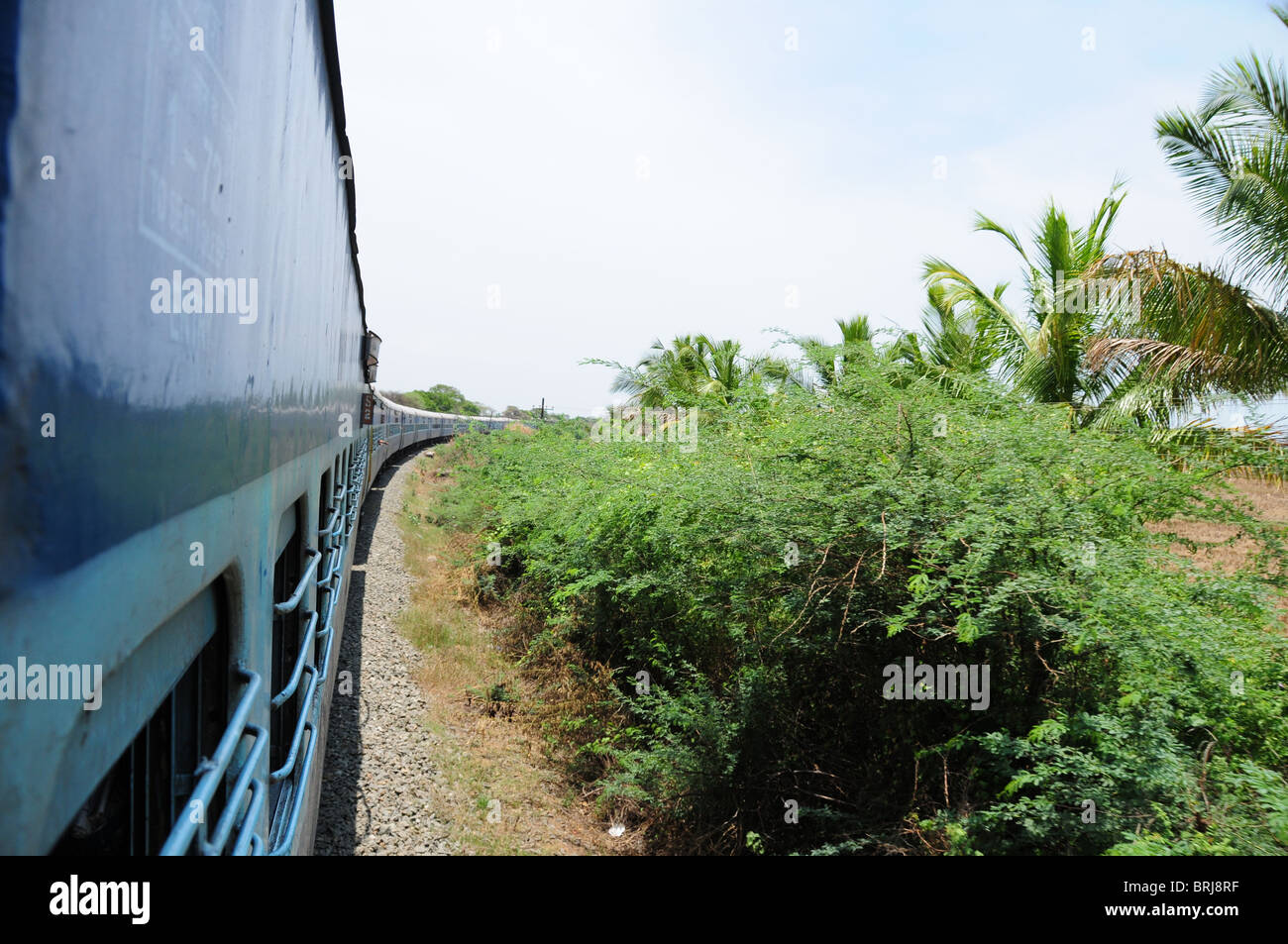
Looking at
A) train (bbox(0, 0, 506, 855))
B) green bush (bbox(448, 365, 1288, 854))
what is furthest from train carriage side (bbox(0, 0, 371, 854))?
green bush (bbox(448, 365, 1288, 854))

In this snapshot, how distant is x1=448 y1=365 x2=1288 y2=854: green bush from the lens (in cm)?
380

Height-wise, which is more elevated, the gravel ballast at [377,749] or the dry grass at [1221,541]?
the dry grass at [1221,541]

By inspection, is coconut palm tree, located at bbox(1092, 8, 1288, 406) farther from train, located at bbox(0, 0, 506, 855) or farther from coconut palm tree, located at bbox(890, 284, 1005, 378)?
train, located at bbox(0, 0, 506, 855)

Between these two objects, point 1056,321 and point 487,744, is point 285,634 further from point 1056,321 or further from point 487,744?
point 1056,321

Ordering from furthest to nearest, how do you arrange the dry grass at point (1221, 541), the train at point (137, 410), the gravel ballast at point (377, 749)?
the gravel ballast at point (377, 749) < the dry grass at point (1221, 541) < the train at point (137, 410)

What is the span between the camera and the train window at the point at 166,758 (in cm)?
124

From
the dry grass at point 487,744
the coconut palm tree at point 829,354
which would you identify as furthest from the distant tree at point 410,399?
the coconut palm tree at point 829,354

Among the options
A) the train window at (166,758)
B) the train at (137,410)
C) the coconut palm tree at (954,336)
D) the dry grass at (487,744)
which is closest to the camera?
the train at (137,410)

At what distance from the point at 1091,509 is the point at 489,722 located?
6.22m

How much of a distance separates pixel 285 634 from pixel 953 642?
4240 mm

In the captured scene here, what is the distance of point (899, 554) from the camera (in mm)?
5051

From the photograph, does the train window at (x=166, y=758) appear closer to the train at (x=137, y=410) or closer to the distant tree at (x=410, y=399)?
the train at (x=137, y=410)

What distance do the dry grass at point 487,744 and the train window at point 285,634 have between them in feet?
7.26
